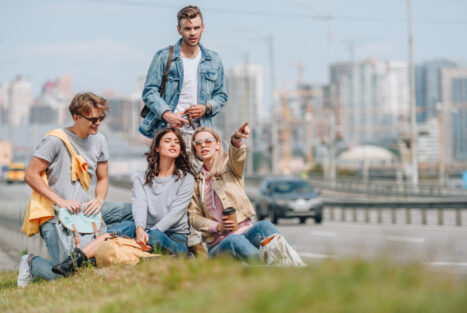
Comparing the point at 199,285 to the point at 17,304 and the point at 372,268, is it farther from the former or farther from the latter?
the point at 17,304

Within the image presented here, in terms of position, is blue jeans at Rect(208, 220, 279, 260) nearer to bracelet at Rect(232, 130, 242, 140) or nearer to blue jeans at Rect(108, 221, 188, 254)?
blue jeans at Rect(108, 221, 188, 254)

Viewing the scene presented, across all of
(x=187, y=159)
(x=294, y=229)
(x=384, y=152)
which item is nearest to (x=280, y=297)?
(x=187, y=159)

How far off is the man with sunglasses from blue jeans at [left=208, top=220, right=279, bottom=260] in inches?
57.9

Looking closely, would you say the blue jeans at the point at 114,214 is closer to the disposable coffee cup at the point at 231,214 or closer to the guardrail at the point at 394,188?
the disposable coffee cup at the point at 231,214

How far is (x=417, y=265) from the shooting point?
168 inches

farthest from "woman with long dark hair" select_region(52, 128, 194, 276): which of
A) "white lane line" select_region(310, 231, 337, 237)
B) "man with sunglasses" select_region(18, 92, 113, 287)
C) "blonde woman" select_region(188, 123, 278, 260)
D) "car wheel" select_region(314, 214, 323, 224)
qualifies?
"car wheel" select_region(314, 214, 323, 224)

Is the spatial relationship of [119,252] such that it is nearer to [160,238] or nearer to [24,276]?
[160,238]

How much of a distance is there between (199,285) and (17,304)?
2.35m

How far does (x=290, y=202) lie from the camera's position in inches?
1118

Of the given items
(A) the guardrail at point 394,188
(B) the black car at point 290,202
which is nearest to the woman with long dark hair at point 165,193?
(B) the black car at point 290,202

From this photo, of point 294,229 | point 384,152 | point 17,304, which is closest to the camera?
point 17,304

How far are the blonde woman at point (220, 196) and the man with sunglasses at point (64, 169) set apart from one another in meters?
0.97

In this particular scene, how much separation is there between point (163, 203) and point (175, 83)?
3.89ft

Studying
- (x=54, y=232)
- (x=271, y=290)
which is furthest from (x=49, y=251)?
(x=271, y=290)
